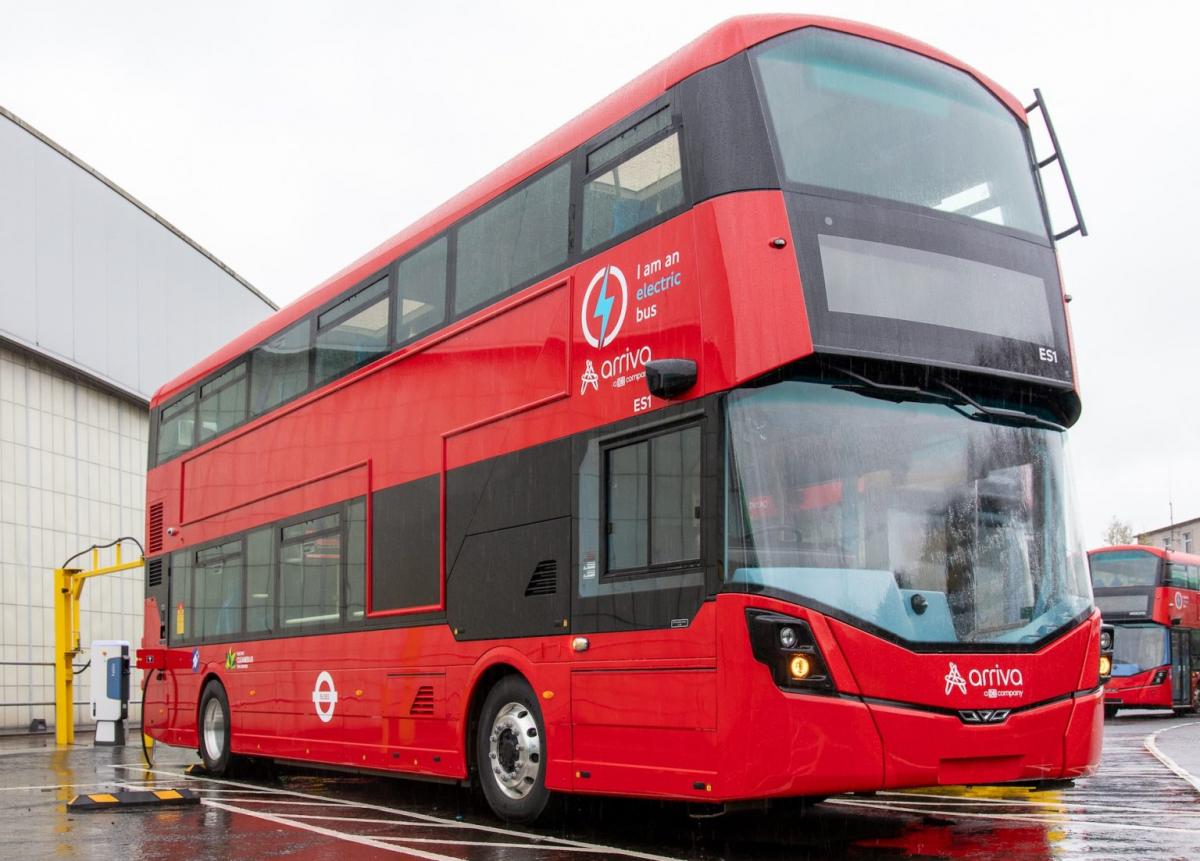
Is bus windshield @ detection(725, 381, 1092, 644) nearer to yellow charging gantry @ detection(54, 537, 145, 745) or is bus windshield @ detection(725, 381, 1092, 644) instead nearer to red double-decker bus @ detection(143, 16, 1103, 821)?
red double-decker bus @ detection(143, 16, 1103, 821)

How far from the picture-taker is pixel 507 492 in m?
9.60

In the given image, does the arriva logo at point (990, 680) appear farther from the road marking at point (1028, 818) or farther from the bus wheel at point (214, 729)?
the bus wheel at point (214, 729)

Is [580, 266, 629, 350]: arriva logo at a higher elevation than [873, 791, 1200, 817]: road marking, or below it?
higher

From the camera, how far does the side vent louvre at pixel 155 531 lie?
17.1m

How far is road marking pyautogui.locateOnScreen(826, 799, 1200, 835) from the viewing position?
8.50 metres

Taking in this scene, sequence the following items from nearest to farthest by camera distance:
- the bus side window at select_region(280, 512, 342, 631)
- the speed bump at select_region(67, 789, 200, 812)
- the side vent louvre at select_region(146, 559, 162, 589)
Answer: the speed bump at select_region(67, 789, 200, 812) < the bus side window at select_region(280, 512, 342, 631) < the side vent louvre at select_region(146, 559, 162, 589)

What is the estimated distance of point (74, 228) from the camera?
30281mm

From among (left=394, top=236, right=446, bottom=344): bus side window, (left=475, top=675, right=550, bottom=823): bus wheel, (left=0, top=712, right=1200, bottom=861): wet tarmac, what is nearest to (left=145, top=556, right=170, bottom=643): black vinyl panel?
(left=0, top=712, right=1200, bottom=861): wet tarmac

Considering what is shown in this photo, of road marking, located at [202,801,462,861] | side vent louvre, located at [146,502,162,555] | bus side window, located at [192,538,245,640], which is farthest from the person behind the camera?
side vent louvre, located at [146,502,162,555]

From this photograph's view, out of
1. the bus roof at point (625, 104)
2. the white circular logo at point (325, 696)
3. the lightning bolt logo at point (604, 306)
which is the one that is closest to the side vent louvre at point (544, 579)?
the lightning bolt logo at point (604, 306)

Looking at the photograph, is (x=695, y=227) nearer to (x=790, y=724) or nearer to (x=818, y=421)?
(x=818, y=421)

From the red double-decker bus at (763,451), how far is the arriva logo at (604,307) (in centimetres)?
4

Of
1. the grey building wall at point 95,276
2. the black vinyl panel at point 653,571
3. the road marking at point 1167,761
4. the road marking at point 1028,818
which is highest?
the grey building wall at point 95,276

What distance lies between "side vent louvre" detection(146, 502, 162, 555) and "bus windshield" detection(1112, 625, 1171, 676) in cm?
1994
